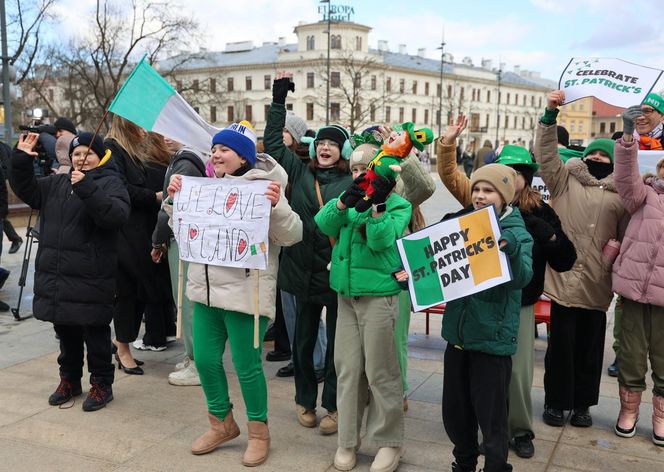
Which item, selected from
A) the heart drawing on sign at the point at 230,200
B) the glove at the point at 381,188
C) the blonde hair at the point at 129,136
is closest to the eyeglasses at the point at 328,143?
the heart drawing on sign at the point at 230,200

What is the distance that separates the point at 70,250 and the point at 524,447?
318 centimetres

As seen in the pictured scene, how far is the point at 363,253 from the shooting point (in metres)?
3.77

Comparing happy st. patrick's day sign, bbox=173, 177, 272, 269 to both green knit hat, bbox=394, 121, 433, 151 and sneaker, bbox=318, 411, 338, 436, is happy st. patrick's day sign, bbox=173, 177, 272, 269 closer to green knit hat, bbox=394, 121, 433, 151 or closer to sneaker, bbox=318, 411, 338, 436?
green knit hat, bbox=394, 121, 433, 151

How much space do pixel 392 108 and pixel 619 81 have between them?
88.8 metres

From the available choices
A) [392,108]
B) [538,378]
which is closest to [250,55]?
[392,108]

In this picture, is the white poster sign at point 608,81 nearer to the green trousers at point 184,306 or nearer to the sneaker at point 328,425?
the sneaker at point 328,425

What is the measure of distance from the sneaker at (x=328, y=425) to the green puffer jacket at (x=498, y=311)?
3.95 ft

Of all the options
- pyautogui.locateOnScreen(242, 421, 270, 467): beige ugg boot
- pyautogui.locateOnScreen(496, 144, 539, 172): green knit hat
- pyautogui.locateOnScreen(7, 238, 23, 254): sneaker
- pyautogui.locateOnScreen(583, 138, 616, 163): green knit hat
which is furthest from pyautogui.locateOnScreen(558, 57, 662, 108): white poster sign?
pyautogui.locateOnScreen(7, 238, 23, 254): sneaker

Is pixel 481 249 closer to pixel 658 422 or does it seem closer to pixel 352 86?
pixel 658 422

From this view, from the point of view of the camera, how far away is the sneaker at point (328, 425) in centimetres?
433

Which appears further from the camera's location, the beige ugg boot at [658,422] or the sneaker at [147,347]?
the sneaker at [147,347]

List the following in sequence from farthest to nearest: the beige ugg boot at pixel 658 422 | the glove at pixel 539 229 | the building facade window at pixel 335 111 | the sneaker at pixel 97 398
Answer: the building facade window at pixel 335 111 < the sneaker at pixel 97 398 < the beige ugg boot at pixel 658 422 < the glove at pixel 539 229

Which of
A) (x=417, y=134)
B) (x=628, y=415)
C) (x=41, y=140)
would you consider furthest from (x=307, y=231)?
(x=41, y=140)

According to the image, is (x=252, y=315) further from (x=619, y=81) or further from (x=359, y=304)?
(x=619, y=81)
